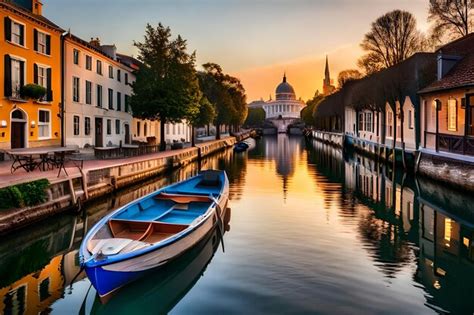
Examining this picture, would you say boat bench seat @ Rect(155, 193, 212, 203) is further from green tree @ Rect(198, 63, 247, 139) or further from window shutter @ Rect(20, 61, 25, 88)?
green tree @ Rect(198, 63, 247, 139)

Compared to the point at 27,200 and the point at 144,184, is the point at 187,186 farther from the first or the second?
the point at 144,184

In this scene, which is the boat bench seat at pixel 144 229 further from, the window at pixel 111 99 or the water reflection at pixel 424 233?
the window at pixel 111 99

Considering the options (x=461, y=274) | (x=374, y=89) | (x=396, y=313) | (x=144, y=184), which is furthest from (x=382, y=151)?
(x=396, y=313)

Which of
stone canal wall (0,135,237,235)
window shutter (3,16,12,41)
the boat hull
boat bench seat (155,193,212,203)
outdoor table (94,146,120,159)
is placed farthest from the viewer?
outdoor table (94,146,120,159)

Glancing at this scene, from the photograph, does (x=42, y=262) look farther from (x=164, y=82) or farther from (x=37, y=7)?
(x=164, y=82)

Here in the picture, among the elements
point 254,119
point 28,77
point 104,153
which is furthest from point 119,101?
point 254,119

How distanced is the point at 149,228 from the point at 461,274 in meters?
8.58

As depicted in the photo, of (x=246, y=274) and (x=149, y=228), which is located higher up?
(x=149, y=228)

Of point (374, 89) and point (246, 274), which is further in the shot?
point (374, 89)

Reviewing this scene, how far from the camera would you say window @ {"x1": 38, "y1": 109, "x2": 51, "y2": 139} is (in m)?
31.0

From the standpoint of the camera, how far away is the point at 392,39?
6291cm

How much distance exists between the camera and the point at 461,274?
1185 cm

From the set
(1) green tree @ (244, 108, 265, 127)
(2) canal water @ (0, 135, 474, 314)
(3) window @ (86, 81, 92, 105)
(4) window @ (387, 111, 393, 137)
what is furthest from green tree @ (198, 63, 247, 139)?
(1) green tree @ (244, 108, 265, 127)

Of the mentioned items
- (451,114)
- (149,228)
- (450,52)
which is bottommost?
(149,228)
